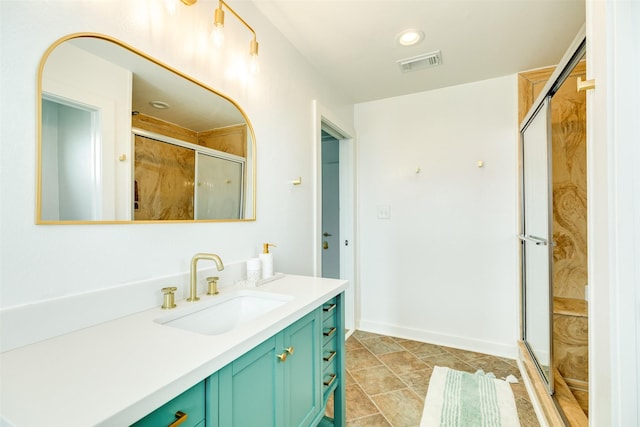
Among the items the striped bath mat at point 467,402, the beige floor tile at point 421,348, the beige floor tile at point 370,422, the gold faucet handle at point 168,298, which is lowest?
the beige floor tile at point 421,348

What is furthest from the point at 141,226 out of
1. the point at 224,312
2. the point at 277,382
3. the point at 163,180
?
the point at 277,382

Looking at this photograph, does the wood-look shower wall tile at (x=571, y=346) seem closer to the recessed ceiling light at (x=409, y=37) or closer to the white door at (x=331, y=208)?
the recessed ceiling light at (x=409, y=37)

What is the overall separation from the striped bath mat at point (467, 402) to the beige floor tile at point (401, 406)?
0.04m

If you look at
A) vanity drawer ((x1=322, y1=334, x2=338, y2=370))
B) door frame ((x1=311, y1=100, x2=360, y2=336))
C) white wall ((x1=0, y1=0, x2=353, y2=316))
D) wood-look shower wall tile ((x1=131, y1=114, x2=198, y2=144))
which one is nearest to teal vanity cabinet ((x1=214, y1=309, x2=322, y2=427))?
vanity drawer ((x1=322, y1=334, x2=338, y2=370))

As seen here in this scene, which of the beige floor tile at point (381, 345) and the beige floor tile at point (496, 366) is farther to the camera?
the beige floor tile at point (381, 345)

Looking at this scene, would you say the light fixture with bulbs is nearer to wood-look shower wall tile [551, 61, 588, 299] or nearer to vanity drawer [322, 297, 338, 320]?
vanity drawer [322, 297, 338, 320]

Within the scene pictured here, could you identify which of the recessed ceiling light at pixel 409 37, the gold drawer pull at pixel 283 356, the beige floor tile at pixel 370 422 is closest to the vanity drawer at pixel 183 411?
the gold drawer pull at pixel 283 356

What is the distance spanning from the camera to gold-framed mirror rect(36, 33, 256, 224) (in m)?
0.82

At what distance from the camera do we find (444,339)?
2584 millimetres

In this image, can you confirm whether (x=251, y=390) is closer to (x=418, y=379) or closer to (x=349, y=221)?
(x=418, y=379)

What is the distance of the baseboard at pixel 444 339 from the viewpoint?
2379 millimetres

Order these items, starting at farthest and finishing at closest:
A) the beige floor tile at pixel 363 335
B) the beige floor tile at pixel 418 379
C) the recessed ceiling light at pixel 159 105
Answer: the beige floor tile at pixel 363 335 < the beige floor tile at pixel 418 379 < the recessed ceiling light at pixel 159 105

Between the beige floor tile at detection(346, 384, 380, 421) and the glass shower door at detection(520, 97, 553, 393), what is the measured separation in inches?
40.1

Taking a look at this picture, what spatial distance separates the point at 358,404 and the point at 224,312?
115 centimetres
